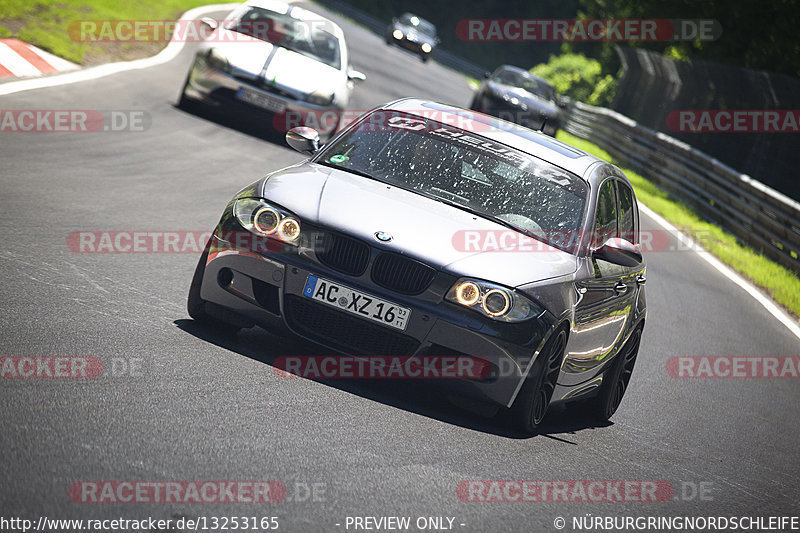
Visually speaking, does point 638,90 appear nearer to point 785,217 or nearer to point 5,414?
point 785,217

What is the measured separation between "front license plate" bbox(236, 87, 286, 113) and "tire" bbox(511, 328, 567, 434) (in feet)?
33.5

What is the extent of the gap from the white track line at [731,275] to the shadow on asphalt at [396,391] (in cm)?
698

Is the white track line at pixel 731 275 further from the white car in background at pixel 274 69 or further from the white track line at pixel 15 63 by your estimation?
the white track line at pixel 15 63

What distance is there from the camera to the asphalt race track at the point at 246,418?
15.5ft

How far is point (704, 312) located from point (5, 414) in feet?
30.1

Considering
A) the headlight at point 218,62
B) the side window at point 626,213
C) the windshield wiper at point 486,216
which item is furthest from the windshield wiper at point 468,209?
the headlight at point 218,62

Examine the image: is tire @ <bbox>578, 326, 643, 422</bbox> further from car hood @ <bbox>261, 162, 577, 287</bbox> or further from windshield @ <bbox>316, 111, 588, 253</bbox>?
car hood @ <bbox>261, 162, 577, 287</bbox>

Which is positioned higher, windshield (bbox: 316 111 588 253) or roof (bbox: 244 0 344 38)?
windshield (bbox: 316 111 588 253)

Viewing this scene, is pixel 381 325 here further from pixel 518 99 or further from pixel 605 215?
pixel 518 99

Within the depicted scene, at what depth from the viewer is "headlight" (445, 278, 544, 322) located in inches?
241

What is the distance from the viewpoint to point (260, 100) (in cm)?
1616

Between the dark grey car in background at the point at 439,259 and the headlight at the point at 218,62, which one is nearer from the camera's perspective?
the dark grey car in background at the point at 439,259

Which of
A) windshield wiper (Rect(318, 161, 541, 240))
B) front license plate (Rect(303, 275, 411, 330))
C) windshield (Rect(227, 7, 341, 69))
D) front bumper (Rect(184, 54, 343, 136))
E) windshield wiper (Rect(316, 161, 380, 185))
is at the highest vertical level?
windshield wiper (Rect(318, 161, 541, 240))

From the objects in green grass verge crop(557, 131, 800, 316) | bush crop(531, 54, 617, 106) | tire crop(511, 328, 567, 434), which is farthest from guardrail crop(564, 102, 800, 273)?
bush crop(531, 54, 617, 106)
